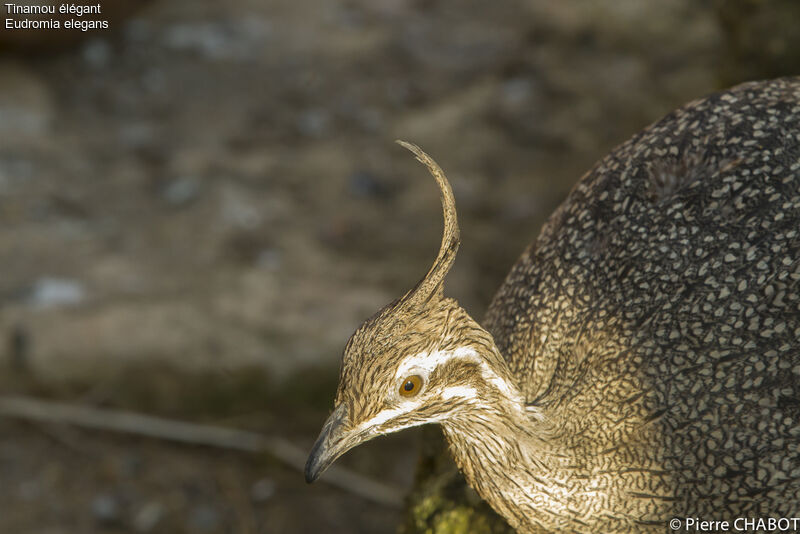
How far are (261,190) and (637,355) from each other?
3.35 metres

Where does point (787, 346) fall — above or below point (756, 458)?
above

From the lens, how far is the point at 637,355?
251 centimetres

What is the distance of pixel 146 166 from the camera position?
5582mm

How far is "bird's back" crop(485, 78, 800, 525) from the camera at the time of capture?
2.38 m

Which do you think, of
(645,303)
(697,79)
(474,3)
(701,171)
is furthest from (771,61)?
(474,3)

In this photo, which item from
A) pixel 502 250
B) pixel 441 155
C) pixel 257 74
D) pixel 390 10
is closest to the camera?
pixel 502 250

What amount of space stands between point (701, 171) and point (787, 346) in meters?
0.59

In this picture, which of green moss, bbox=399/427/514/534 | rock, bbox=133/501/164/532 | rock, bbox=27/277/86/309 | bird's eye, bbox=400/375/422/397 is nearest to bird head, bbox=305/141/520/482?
bird's eye, bbox=400/375/422/397

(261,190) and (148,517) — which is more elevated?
(261,190)

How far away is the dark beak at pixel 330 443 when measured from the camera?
2.34m

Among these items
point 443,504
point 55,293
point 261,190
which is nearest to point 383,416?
point 443,504

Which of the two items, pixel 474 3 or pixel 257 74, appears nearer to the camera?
pixel 257 74

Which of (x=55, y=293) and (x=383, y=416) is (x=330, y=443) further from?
(x=55, y=293)

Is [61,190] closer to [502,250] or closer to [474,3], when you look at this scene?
[502,250]
